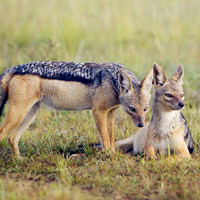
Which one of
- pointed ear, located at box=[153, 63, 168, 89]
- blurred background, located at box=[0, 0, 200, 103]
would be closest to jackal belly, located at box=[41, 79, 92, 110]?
pointed ear, located at box=[153, 63, 168, 89]

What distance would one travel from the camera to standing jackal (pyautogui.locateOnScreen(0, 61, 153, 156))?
17.1 ft

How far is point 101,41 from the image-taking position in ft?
35.3

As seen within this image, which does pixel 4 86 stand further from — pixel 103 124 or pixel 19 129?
pixel 103 124

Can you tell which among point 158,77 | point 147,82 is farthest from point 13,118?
point 158,77

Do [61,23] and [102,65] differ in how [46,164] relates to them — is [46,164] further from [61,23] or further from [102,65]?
[61,23]

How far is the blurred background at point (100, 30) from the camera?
32.8 feet

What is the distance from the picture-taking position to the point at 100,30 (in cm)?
1109

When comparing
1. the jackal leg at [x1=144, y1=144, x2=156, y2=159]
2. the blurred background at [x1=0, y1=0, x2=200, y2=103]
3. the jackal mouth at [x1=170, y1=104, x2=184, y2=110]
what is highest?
the blurred background at [x1=0, y1=0, x2=200, y2=103]

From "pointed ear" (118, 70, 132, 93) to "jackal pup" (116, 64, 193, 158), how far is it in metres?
0.38

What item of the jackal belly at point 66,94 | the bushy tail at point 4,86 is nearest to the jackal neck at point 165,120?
the jackal belly at point 66,94

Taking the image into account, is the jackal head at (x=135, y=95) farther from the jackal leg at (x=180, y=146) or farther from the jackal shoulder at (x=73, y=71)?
the jackal leg at (x=180, y=146)

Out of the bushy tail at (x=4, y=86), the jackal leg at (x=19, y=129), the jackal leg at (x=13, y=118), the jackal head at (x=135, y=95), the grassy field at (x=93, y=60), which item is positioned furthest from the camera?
the jackal leg at (x=19, y=129)

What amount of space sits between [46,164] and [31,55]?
3888mm

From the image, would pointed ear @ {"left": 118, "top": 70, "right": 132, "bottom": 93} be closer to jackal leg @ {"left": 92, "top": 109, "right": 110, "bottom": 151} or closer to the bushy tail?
jackal leg @ {"left": 92, "top": 109, "right": 110, "bottom": 151}
